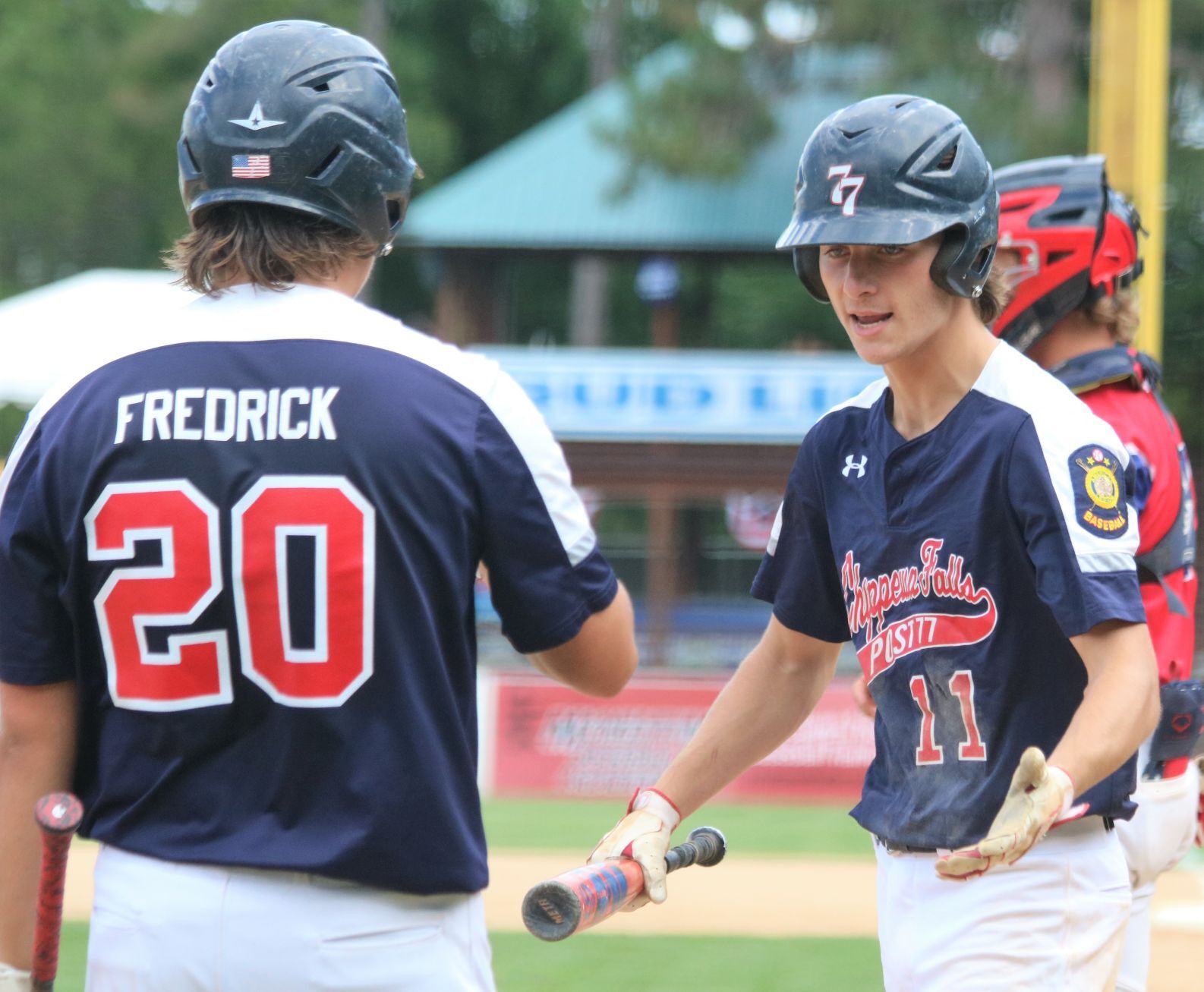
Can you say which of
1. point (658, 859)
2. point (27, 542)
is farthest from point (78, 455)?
point (658, 859)

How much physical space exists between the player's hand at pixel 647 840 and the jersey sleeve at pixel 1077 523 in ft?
2.77

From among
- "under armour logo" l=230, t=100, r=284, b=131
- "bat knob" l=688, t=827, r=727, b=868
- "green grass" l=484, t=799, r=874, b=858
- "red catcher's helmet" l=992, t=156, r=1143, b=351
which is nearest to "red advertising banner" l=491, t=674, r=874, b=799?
"green grass" l=484, t=799, r=874, b=858

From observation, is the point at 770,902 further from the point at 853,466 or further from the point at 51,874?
the point at 51,874

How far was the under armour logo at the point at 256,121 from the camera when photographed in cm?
271

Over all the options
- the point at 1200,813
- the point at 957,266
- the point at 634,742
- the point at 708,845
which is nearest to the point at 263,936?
the point at 708,845

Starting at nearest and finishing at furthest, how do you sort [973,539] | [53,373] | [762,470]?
[973,539]
[53,373]
[762,470]

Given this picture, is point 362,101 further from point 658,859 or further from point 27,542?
→ point 658,859

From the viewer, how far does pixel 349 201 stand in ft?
8.94

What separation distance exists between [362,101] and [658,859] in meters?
1.45

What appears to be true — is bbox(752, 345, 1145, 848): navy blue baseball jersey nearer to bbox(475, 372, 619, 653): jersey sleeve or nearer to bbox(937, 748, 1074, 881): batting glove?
bbox(937, 748, 1074, 881): batting glove

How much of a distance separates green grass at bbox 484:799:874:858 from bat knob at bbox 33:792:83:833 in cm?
865

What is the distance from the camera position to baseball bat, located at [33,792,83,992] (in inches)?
96.9

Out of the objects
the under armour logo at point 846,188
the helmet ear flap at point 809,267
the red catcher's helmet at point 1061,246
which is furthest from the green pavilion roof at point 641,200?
the under armour logo at point 846,188

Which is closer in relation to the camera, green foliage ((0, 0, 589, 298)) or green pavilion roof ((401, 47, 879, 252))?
green pavilion roof ((401, 47, 879, 252))
